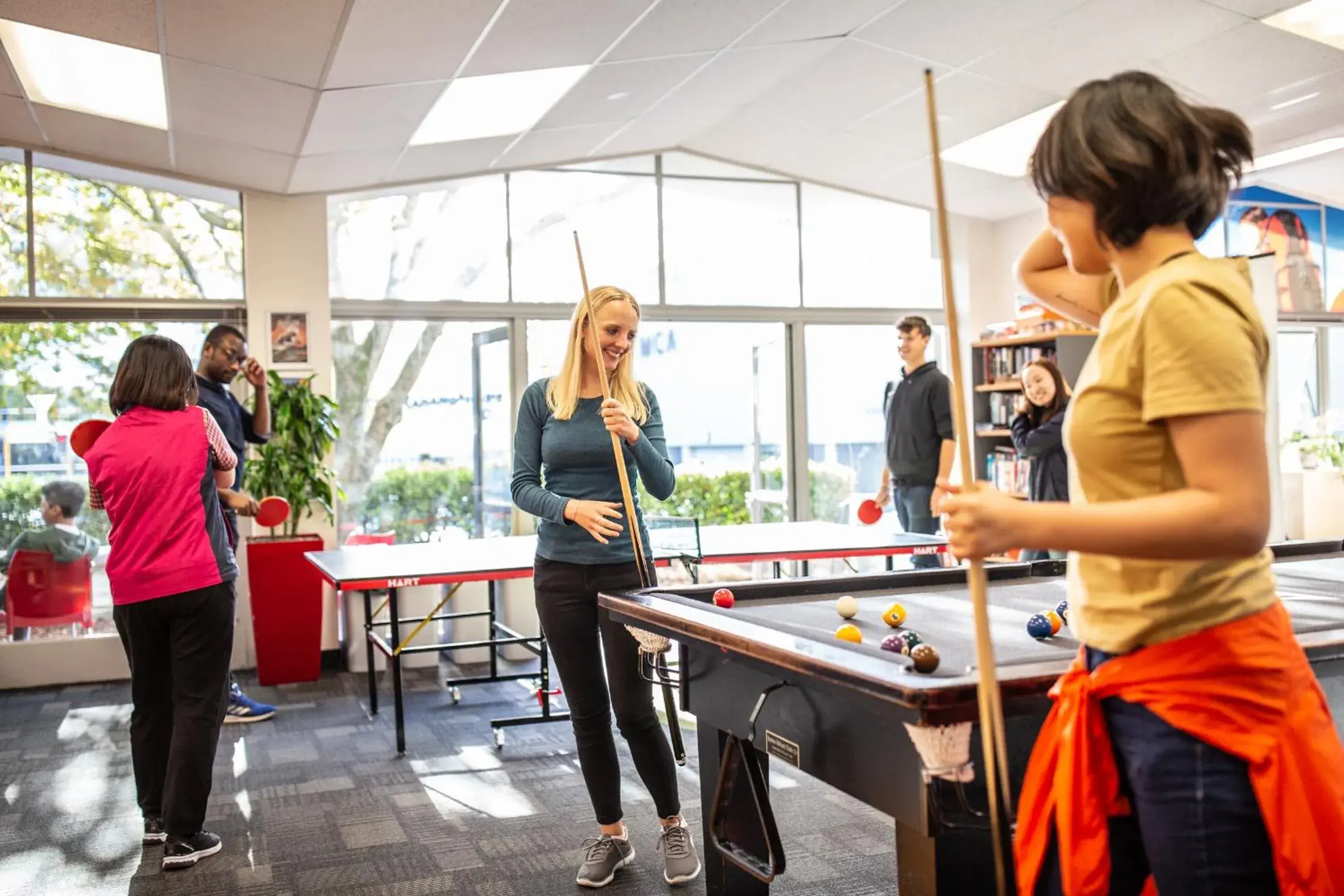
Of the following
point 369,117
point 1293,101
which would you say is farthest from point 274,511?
point 1293,101

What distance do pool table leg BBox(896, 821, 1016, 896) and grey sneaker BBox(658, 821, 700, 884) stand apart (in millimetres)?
1275

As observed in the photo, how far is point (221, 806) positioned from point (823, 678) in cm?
281

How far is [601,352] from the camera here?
290 cm

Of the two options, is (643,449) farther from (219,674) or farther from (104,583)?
(104,583)

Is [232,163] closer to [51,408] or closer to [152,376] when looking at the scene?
[51,408]

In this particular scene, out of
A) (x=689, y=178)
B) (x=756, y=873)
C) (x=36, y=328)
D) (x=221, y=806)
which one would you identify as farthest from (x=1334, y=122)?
(x=36, y=328)

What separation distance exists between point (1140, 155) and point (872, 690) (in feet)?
2.39

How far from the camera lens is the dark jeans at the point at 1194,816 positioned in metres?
1.16

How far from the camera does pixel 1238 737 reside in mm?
1160

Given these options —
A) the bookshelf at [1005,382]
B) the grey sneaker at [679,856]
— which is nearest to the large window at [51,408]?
the grey sneaker at [679,856]

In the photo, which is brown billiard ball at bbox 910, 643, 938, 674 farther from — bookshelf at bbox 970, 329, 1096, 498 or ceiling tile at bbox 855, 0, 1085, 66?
bookshelf at bbox 970, 329, 1096, 498

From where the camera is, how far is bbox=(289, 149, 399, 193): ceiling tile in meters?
5.48

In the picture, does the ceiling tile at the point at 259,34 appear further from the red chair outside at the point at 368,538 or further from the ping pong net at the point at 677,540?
the red chair outside at the point at 368,538

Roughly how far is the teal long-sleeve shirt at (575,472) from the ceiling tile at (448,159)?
300 cm
